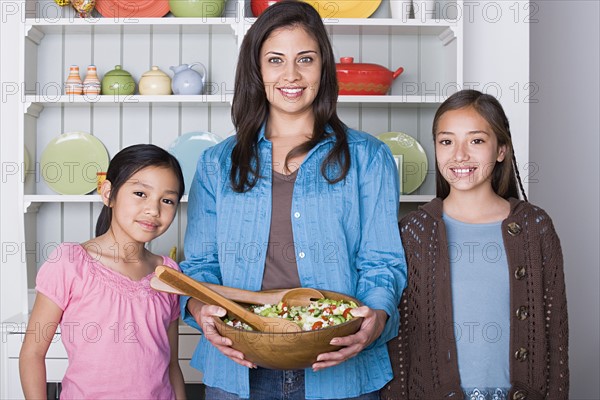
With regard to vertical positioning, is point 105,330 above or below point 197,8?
below

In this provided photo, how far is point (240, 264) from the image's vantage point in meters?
1.47

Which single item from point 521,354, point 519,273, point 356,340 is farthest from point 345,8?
point 356,340

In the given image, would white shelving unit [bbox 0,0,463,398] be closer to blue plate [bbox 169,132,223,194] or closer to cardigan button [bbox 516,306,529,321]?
blue plate [bbox 169,132,223,194]

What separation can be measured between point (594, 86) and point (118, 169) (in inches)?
78.3

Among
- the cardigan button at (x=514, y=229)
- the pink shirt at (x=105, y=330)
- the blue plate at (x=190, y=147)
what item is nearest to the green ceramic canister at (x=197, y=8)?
the blue plate at (x=190, y=147)

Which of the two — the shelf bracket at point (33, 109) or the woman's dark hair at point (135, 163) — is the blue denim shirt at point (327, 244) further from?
the shelf bracket at point (33, 109)

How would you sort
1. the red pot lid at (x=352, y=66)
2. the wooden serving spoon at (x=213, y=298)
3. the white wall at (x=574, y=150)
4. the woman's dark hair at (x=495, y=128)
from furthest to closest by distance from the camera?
the white wall at (x=574, y=150) < the red pot lid at (x=352, y=66) < the woman's dark hair at (x=495, y=128) < the wooden serving spoon at (x=213, y=298)

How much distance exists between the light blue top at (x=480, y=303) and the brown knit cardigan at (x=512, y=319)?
18 mm

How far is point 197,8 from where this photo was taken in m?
2.63

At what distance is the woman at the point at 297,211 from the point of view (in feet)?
4.74

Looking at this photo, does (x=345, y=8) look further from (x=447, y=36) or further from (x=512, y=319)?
(x=512, y=319)

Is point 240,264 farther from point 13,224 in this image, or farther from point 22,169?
point 13,224

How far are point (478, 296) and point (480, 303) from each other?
0.05ft

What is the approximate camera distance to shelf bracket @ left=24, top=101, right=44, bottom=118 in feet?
8.65
